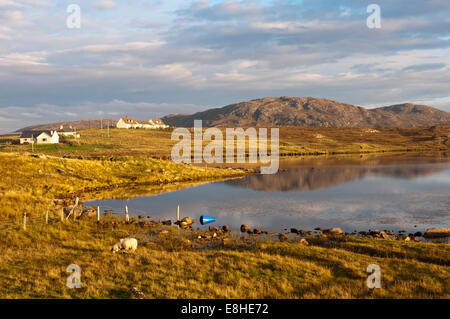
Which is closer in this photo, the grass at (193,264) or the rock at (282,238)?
the grass at (193,264)

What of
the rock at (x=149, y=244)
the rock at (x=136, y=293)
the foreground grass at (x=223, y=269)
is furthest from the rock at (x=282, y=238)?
the rock at (x=136, y=293)

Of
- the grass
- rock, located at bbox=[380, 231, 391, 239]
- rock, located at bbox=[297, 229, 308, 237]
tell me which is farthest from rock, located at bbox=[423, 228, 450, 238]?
rock, located at bbox=[297, 229, 308, 237]

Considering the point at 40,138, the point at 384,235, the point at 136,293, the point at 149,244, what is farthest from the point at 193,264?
the point at 40,138

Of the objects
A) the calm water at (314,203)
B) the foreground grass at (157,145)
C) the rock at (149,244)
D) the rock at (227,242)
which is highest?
the foreground grass at (157,145)

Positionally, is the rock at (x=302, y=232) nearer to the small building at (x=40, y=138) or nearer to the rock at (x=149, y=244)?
the rock at (x=149, y=244)

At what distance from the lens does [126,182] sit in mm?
61688

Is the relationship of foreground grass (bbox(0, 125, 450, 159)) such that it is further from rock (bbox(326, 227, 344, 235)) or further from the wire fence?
rock (bbox(326, 227, 344, 235))

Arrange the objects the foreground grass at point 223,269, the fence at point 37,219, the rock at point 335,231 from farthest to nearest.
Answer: the rock at point 335,231 < the fence at point 37,219 < the foreground grass at point 223,269

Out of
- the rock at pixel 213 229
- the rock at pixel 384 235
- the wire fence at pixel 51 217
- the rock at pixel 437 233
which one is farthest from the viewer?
the rock at pixel 213 229

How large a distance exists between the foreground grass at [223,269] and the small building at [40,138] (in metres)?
99.9

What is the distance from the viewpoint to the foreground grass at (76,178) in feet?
126

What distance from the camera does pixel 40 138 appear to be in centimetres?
11469
